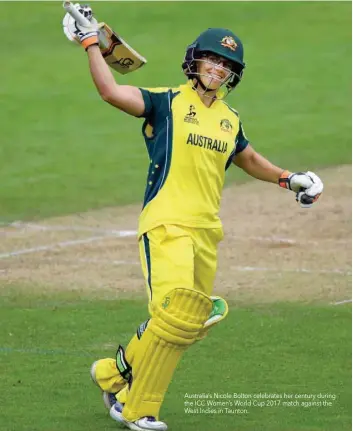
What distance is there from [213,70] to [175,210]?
767mm

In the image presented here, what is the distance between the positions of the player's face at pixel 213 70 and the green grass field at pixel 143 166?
5.93 feet

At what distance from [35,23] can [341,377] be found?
12.2 m

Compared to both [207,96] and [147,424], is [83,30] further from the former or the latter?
[147,424]

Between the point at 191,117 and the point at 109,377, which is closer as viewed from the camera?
the point at 191,117

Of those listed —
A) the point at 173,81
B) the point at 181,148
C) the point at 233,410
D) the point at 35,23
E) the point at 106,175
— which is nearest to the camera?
the point at 181,148

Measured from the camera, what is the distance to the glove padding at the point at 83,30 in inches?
267

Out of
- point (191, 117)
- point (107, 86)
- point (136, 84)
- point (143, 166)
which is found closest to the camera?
point (107, 86)

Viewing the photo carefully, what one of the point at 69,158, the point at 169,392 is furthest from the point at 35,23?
the point at 169,392

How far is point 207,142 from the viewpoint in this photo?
6992 millimetres

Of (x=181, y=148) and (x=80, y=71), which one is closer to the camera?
(x=181, y=148)

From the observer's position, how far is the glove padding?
6773mm

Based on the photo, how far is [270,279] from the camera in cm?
1107

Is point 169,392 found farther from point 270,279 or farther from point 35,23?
point 35,23

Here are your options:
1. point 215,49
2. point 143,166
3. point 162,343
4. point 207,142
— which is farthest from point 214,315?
point 143,166
